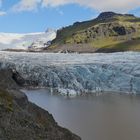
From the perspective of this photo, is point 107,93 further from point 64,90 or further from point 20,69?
point 20,69

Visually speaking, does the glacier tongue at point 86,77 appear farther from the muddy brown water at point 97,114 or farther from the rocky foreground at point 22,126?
the rocky foreground at point 22,126

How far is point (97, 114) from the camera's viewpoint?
23.5 meters

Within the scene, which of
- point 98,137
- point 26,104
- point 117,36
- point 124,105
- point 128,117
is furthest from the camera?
point 117,36

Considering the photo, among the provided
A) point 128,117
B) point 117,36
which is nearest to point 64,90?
point 128,117

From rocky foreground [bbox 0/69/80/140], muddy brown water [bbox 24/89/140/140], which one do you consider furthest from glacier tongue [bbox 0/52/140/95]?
rocky foreground [bbox 0/69/80/140]

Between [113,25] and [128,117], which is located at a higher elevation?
[113,25]

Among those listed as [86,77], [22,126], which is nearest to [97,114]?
[86,77]

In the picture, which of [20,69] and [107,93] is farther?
[20,69]

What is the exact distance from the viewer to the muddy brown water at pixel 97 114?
1870 centimetres

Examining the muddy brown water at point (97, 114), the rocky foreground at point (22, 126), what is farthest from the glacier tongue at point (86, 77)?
the rocky foreground at point (22, 126)

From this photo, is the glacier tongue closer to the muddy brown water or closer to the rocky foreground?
the muddy brown water

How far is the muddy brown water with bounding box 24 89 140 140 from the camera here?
1870 centimetres

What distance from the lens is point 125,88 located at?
1288 inches

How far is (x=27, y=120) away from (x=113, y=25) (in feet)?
485
